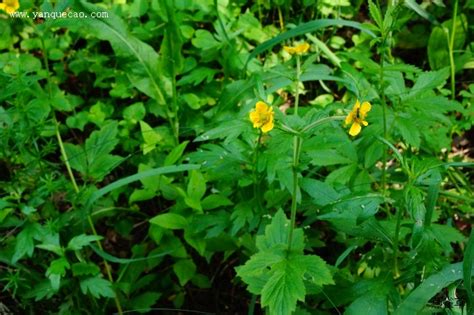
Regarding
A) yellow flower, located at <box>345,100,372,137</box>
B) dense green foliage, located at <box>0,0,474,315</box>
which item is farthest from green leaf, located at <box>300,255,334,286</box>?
yellow flower, located at <box>345,100,372,137</box>

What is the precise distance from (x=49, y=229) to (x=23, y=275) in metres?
0.27

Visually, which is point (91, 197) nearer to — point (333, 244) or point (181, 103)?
point (181, 103)

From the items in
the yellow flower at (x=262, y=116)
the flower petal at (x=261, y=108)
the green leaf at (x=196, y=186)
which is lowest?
the green leaf at (x=196, y=186)

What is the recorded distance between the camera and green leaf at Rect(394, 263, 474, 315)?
4.81ft

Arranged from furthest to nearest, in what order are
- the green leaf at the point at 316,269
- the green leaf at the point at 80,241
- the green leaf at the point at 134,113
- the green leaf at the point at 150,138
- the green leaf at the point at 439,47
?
the green leaf at the point at 439,47 → the green leaf at the point at 134,113 → the green leaf at the point at 150,138 → the green leaf at the point at 80,241 → the green leaf at the point at 316,269

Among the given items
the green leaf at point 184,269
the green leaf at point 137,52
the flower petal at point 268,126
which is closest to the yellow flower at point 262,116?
the flower petal at point 268,126

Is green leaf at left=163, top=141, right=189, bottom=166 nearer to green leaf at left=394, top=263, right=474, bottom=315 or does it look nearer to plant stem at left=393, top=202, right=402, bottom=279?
plant stem at left=393, top=202, right=402, bottom=279

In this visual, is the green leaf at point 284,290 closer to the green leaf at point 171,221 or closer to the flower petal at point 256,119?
Answer: the flower petal at point 256,119

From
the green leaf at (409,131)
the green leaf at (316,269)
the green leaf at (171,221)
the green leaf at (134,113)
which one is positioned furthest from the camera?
the green leaf at (134,113)

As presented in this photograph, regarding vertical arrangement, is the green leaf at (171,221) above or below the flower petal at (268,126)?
below

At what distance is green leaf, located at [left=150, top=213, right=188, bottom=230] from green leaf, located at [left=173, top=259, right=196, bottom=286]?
18 centimetres

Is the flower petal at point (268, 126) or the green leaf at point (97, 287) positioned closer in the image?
the flower petal at point (268, 126)

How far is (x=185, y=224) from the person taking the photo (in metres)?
2.00

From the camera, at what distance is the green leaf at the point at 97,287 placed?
1893 millimetres
